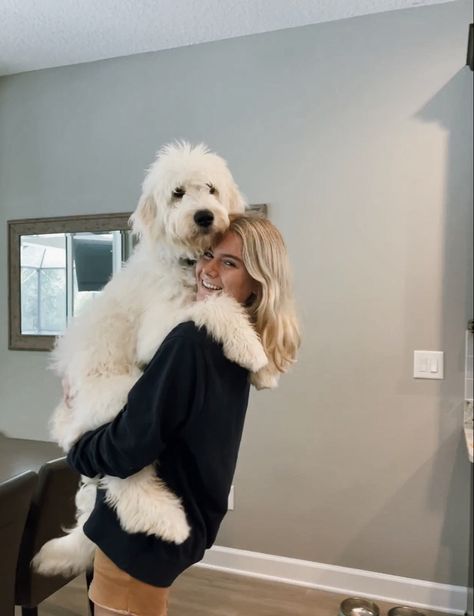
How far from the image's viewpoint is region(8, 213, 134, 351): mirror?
9.86ft

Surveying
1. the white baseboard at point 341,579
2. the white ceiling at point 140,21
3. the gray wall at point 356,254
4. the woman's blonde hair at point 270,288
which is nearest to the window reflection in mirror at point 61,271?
the gray wall at point 356,254

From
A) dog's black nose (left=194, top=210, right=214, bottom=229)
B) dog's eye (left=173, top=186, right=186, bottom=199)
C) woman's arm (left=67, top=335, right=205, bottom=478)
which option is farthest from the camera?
dog's eye (left=173, top=186, right=186, bottom=199)

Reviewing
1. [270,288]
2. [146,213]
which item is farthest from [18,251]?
[270,288]

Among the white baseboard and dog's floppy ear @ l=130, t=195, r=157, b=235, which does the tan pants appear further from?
the white baseboard

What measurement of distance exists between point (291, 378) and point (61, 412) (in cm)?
150

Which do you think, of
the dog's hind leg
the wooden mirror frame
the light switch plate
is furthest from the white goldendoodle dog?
the wooden mirror frame

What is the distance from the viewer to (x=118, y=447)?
3.55ft

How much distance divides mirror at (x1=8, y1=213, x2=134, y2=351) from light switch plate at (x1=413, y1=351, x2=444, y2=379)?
1548 mm

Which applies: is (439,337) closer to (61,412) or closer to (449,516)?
(449,516)

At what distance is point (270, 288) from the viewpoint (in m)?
1.20

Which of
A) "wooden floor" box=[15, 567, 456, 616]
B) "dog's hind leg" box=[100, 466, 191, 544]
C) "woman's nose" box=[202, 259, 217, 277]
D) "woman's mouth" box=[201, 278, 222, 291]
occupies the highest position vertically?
"woman's nose" box=[202, 259, 217, 277]

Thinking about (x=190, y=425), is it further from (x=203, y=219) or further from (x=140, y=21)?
(x=140, y=21)

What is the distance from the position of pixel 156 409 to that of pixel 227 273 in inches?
13.7

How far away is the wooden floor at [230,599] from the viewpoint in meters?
2.41
